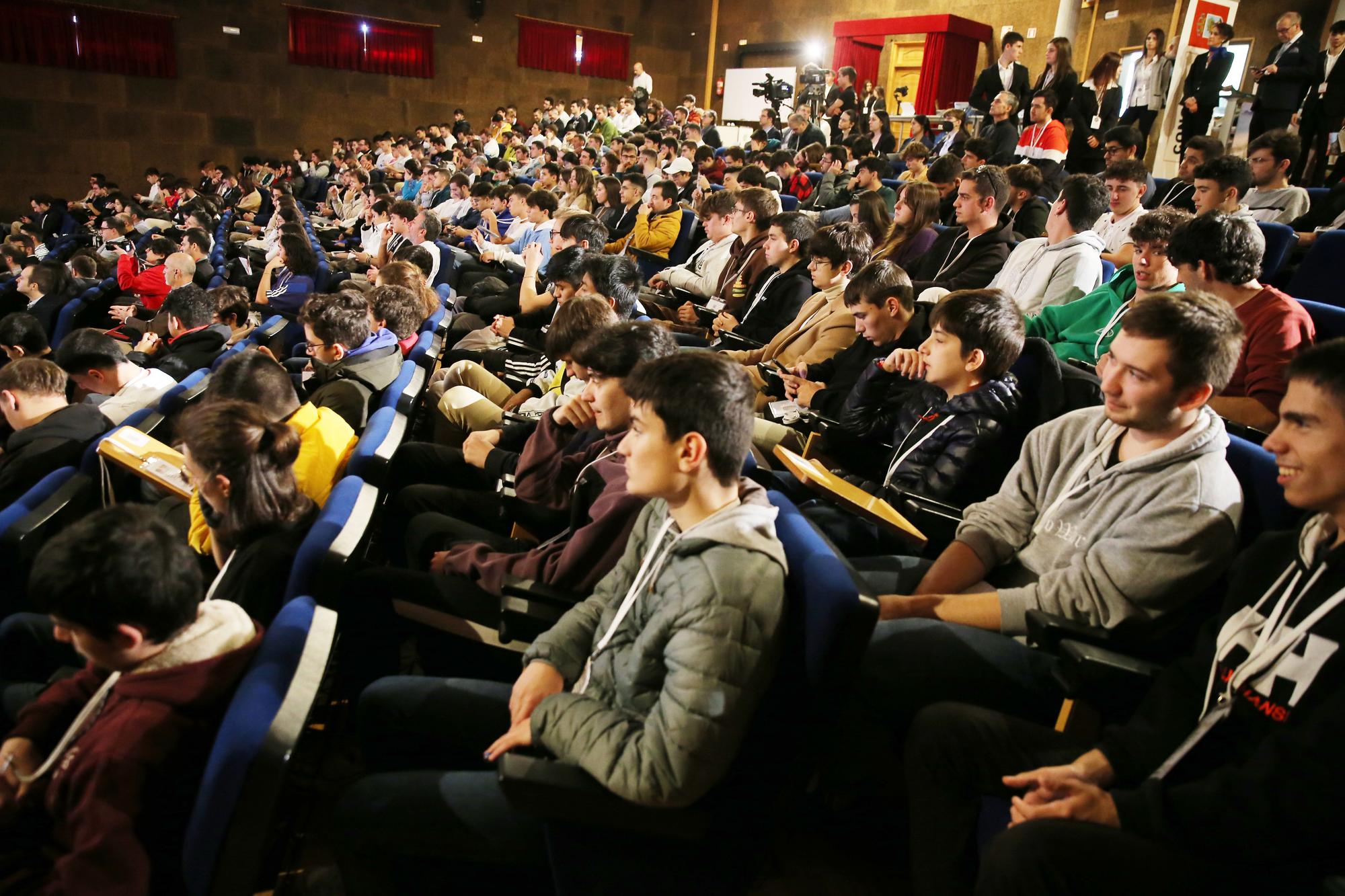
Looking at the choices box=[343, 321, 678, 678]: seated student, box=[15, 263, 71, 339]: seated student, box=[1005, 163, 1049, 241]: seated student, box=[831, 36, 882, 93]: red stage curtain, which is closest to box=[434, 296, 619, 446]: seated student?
box=[343, 321, 678, 678]: seated student

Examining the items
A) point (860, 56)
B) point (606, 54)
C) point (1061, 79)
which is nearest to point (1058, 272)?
point (1061, 79)

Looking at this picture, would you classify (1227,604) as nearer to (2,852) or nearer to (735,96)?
(2,852)

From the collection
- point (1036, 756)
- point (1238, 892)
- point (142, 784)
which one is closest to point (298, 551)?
point (142, 784)

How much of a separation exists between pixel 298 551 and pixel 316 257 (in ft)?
13.0

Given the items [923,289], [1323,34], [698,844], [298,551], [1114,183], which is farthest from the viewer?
Answer: [1323,34]

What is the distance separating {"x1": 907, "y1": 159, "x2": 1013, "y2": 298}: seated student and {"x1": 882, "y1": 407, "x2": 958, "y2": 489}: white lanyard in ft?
4.82

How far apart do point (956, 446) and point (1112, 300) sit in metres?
1.23

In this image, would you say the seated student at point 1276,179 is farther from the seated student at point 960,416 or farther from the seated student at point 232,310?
the seated student at point 232,310

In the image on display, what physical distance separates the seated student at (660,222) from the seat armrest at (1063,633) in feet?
13.4

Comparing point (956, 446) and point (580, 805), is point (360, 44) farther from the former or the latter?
point (580, 805)

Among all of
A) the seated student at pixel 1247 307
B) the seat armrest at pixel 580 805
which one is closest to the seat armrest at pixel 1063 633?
the seat armrest at pixel 580 805

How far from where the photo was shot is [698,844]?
1127mm

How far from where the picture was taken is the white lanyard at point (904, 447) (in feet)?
6.59

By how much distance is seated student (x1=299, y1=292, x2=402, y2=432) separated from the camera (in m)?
2.65
